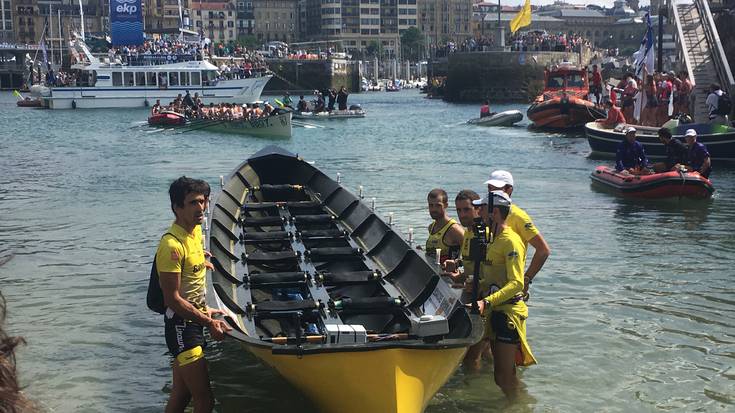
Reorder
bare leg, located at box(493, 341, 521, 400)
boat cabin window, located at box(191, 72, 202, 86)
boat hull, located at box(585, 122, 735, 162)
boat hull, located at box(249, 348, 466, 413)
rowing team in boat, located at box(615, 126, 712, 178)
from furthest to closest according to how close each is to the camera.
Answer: boat cabin window, located at box(191, 72, 202, 86) < boat hull, located at box(585, 122, 735, 162) < rowing team in boat, located at box(615, 126, 712, 178) < bare leg, located at box(493, 341, 521, 400) < boat hull, located at box(249, 348, 466, 413)

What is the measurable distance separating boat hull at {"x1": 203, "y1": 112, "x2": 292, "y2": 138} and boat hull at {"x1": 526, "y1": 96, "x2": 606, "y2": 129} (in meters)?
12.0

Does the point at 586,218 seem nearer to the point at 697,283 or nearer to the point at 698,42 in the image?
the point at 697,283

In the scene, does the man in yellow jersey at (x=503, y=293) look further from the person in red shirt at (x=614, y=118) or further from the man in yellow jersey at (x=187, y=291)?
the person in red shirt at (x=614, y=118)

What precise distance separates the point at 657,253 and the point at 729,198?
6.99 m

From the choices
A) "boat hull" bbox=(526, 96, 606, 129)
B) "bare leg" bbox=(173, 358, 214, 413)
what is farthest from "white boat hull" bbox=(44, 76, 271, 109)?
"bare leg" bbox=(173, 358, 214, 413)

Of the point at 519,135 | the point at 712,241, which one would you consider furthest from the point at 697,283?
the point at 519,135

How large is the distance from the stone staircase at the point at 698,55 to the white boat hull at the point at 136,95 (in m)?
Answer: 34.6

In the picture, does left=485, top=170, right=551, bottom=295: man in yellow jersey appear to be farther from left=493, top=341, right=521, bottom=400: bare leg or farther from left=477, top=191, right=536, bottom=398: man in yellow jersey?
left=493, top=341, right=521, bottom=400: bare leg

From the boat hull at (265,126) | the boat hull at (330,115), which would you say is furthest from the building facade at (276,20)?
the boat hull at (265,126)

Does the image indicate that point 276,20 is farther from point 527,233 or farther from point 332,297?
point 527,233

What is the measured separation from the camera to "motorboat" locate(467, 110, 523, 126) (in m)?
47.1

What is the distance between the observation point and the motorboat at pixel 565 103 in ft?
132

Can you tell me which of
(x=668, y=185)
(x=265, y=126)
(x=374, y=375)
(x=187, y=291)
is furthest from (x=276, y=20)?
(x=374, y=375)

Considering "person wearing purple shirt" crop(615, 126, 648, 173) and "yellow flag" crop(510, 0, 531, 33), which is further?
"yellow flag" crop(510, 0, 531, 33)
